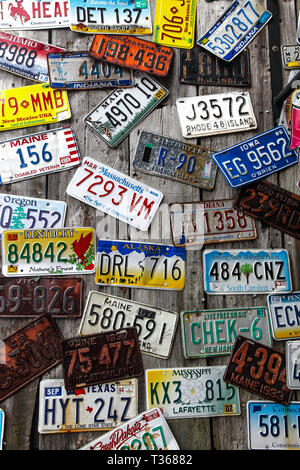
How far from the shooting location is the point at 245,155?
2.08m

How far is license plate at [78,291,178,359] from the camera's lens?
2.02 metres

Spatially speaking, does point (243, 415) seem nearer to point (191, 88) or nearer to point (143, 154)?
point (143, 154)

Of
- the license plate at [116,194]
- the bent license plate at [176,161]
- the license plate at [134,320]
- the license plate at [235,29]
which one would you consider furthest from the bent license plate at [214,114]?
the license plate at [134,320]

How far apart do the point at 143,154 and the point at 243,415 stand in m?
1.20

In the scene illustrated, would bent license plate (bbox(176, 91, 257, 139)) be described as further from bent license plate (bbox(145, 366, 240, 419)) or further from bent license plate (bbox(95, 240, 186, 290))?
bent license plate (bbox(145, 366, 240, 419))

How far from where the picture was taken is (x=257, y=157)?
2082 millimetres

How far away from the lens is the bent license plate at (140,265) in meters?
2.04

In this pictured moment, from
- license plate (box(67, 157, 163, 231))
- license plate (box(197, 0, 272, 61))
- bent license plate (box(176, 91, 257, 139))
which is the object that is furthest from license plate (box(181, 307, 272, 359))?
license plate (box(197, 0, 272, 61))

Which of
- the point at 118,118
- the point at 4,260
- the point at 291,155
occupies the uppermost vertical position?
the point at 118,118

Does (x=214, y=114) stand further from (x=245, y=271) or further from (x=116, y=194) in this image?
(x=245, y=271)

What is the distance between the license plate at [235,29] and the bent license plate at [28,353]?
4.59 ft

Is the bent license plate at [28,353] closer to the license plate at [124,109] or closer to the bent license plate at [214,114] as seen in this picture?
the license plate at [124,109]

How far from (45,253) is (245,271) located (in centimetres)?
86

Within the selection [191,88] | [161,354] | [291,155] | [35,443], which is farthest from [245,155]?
[35,443]
